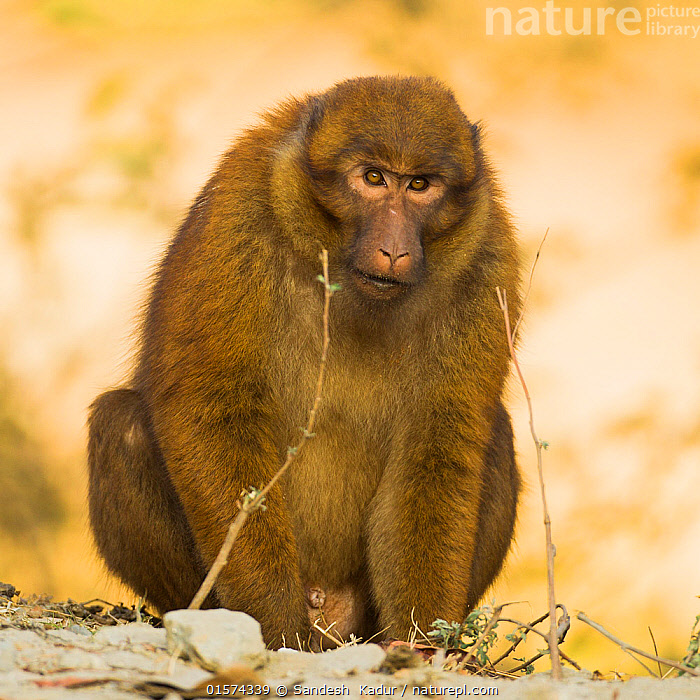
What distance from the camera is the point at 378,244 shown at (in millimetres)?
4652

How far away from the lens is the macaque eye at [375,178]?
4.85 metres

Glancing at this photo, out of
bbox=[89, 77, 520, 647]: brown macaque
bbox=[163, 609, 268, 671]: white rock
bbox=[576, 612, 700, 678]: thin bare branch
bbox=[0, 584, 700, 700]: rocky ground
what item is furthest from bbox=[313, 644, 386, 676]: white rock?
bbox=[89, 77, 520, 647]: brown macaque

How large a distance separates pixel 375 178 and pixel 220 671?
2.35 metres

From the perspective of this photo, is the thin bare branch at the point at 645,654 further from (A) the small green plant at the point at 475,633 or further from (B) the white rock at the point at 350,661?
(B) the white rock at the point at 350,661

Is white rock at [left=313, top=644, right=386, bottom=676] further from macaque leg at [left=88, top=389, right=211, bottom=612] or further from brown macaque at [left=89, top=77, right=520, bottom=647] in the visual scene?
macaque leg at [left=88, top=389, right=211, bottom=612]

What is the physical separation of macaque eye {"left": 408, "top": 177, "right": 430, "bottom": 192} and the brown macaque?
0.9 inches

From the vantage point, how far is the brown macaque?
4891 millimetres

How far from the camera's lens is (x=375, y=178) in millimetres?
4848

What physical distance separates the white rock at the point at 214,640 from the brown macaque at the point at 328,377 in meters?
1.21

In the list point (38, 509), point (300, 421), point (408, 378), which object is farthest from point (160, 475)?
point (38, 509)

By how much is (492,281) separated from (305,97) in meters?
1.40

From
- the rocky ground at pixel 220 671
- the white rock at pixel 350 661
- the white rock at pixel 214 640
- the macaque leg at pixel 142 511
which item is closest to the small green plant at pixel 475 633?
the rocky ground at pixel 220 671

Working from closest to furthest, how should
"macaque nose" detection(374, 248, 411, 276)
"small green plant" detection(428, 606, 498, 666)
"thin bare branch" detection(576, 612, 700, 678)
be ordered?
"thin bare branch" detection(576, 612, 700, 678) → "small green plant" detection(428, 606, 498, 666) → "macaque nose" detection(374, 248, 411, 276)

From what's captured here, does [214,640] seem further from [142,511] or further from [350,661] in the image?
[142,511]
